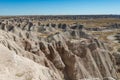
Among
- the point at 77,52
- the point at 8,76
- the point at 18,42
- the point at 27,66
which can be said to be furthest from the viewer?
the point at 77,52

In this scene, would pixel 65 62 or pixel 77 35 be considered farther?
pixel 77 35

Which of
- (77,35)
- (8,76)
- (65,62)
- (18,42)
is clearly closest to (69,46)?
(65,62)

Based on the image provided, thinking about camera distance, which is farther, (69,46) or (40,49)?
(69,46)

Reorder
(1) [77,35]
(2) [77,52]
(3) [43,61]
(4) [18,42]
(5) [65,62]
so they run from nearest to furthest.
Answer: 1. (3) [43,61]
2. (4) [18,42]
3. (5) [65,62]
4. (2) [77,52]
5. (1) [77,35]

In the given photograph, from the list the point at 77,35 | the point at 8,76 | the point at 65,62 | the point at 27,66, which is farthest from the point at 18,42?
the point at 77,35

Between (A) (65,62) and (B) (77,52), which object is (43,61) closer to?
(A) (65,62)

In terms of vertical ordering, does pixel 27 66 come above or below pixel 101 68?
above

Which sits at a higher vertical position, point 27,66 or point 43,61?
point 27,66

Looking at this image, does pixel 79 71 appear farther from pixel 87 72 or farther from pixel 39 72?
pixel 39 72

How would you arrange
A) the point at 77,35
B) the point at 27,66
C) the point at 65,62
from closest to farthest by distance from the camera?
the point at 27,66 → the point at 65,62 → the point at 77,35
